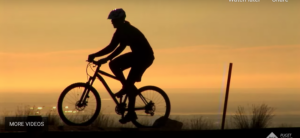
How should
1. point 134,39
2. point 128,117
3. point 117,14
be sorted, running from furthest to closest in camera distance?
point 128,117, point 134,39, point 117,14

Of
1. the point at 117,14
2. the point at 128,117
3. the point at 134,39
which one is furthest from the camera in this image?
the point at 128,117

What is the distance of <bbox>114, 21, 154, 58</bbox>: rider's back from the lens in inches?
431

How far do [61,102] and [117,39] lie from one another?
149 centimetres

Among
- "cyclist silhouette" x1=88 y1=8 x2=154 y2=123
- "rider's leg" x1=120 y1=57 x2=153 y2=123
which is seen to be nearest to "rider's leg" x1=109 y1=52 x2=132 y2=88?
"cyclist silhouette" x1=88 y1=8 x2=154 y2=123

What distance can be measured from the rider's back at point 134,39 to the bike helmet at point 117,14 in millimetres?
202

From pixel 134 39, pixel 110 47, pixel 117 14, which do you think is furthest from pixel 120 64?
pixel 117 14

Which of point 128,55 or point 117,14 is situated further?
point 128,55

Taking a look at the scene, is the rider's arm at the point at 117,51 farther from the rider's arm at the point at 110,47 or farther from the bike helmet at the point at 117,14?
the bike helmet at the point at 117,14

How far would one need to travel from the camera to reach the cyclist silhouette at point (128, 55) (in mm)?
10938

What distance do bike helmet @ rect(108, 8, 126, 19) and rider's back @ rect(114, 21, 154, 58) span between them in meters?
0.20

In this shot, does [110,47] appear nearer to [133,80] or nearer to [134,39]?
[134,39]

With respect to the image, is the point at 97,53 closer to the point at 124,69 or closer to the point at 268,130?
the point at 124,69

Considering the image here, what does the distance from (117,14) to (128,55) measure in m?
0.77

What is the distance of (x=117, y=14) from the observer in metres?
10.8
